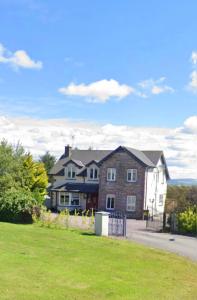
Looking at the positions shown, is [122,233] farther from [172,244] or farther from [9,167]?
[9,167]

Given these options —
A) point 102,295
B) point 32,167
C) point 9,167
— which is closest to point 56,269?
point 102,295

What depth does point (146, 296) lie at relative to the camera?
39.6 ft

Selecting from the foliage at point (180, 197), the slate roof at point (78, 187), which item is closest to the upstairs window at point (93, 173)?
the slate roof at point (78, 187)

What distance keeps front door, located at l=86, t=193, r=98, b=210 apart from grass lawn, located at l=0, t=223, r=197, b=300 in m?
34.4

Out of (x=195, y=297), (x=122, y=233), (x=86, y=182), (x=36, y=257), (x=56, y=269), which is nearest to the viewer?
(x=195, y=297)

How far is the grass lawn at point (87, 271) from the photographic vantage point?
38.9ft

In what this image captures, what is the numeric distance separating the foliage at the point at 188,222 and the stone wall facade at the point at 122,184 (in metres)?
19.8

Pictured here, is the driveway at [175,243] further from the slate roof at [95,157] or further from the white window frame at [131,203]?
the slate roof at [95,157]

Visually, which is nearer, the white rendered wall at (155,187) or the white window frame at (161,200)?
the white rendered wall at (155,187)

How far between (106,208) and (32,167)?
1396 centimetres

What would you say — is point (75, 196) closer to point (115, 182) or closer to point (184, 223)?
point (115, 182)

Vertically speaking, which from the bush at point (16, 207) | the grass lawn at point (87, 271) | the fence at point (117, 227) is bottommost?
the grass lawn at point (87, 271)

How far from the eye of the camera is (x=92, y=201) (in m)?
57.4

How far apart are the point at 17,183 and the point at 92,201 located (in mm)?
15956
